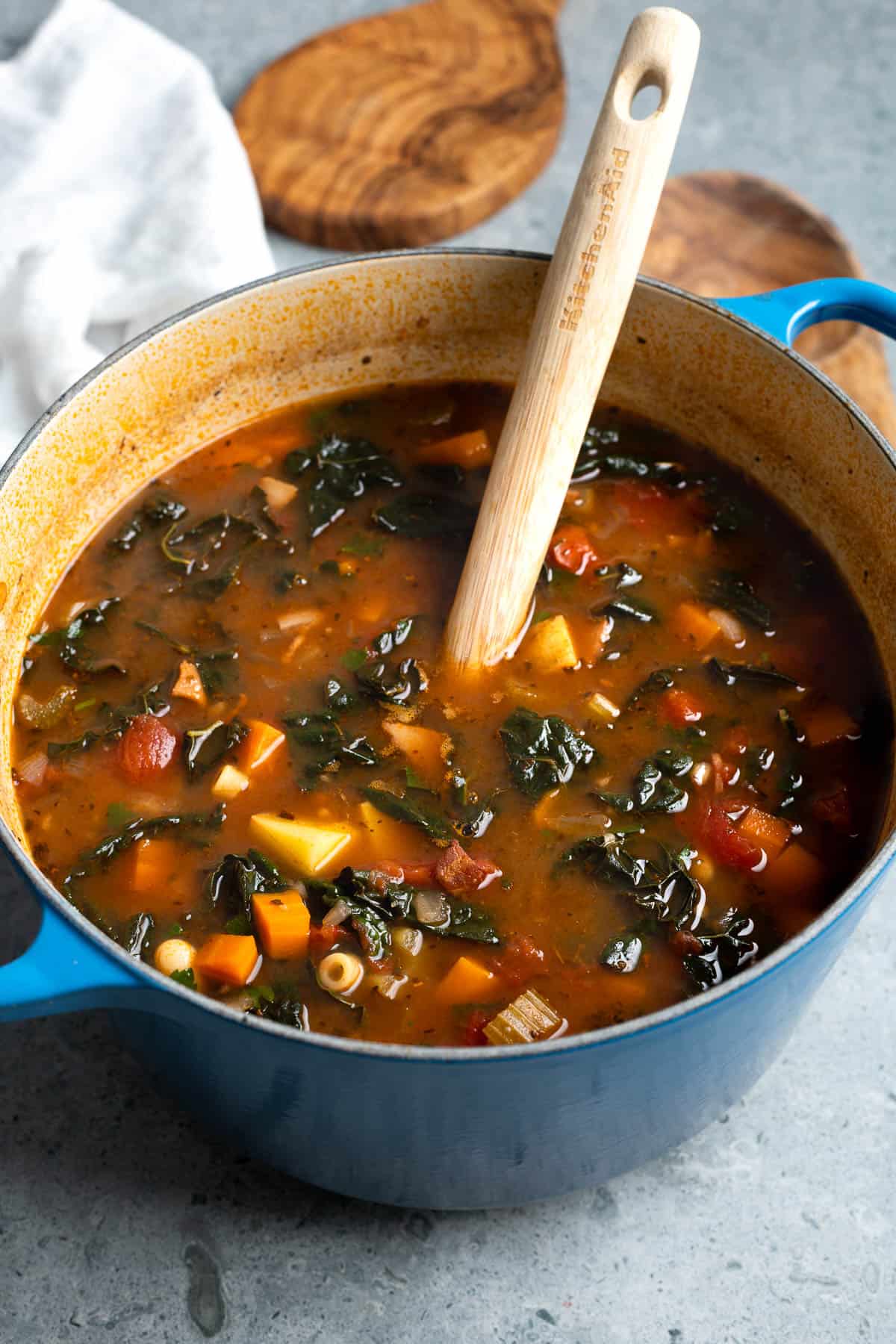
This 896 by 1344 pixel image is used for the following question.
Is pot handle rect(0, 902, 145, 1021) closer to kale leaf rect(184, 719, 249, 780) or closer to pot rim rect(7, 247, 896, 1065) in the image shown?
pot rim rect(7, 247, 896, 1065)

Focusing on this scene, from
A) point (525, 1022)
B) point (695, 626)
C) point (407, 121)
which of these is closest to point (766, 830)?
point (695, 626)

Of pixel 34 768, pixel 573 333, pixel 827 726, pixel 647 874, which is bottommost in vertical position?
pixel 34 768

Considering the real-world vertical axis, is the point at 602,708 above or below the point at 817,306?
below

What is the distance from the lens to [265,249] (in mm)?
4859

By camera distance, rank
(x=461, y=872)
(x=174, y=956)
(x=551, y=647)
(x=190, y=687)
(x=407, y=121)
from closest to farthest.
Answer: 1. (x=174, y=956)
2. (x=461, y=872)
3. (x=190, y=687)
4. (x=551, y=647)
5. (x=407, y=121)

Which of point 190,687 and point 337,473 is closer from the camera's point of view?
point 190,687

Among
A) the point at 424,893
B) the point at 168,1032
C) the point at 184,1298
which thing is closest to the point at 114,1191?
the point at 184,1298

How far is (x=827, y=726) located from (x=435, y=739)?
93 cm

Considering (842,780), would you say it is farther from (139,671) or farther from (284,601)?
(139,671)

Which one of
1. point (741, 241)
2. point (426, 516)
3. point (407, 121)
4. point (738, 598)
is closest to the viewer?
point (738, 598)

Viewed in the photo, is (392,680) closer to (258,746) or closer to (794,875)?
(258,746)

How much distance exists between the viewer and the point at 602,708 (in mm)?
3471

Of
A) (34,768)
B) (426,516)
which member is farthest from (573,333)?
(34,768)

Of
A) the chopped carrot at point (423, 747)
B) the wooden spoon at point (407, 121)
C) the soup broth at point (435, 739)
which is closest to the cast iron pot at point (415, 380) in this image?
the soup broth at point (435, 739)
